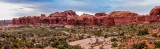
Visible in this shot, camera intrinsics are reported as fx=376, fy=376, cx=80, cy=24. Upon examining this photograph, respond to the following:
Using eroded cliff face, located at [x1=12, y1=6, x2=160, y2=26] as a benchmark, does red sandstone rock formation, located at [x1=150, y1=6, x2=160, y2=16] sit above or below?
above

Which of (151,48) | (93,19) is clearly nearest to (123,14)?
(93,19)

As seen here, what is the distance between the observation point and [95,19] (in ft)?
385

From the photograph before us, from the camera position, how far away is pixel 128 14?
348 ft

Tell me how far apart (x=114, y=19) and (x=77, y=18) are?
2005cm

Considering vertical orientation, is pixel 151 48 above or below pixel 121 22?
above

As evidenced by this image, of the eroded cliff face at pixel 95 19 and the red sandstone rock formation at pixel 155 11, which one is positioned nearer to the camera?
the red sandstone rock formation at pixel 155 11

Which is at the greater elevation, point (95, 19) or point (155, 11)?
point (155, 11)

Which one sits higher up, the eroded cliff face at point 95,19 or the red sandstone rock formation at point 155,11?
the red sandstone rock formation at point 155,11

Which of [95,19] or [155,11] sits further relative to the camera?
[95,19]

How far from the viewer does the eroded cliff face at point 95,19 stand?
9473cm

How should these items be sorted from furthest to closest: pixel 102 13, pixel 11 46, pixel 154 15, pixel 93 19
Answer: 1. pixel 102 13
2. pixel 93 19
3. pixel 154 15
4. pixel 11 46

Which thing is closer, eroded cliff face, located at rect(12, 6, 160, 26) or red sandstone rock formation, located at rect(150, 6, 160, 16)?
red sandstone rock formation, located at rect(150, 6, 160, 16)

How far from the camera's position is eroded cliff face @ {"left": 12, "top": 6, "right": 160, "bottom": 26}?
3730 inches

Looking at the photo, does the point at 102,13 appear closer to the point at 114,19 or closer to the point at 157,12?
the point at 114,19
